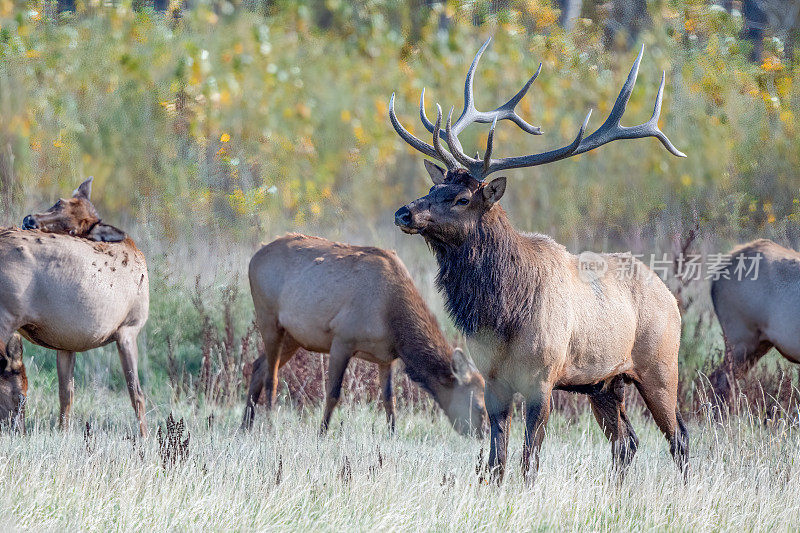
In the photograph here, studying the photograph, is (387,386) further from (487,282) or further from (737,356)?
(737,356)

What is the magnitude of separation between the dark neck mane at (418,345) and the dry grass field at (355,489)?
86 cm

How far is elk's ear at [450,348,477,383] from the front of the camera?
26.4 ft

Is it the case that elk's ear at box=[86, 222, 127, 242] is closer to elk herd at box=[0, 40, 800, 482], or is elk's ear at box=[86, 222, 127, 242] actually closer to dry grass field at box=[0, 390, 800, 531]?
elk herd at box=[0, 40, 800, 482]

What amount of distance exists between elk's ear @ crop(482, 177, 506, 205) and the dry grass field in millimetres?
1588

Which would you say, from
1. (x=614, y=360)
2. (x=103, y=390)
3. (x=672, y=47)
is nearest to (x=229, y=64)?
(x=672, y=47)

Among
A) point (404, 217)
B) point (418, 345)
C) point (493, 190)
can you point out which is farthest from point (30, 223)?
point (493, 190)

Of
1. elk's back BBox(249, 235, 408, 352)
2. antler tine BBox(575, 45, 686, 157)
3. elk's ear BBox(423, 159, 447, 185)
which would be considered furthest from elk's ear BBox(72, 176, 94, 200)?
antler tine BBox(575, 45, 686, 157)

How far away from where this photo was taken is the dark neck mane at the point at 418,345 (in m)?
8.02

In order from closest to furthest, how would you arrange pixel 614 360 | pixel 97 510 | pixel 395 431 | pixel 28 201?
pixel 97 510 → pixel 614 360 → pixel 395 431 → pixel 28 201

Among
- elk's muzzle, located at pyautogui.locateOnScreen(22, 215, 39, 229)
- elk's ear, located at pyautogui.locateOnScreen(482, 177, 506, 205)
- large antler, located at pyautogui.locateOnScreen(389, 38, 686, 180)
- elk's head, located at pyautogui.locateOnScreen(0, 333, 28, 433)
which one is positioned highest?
large antler, located at pyautogui.locateOnScreen(389, 38, 686, 180)

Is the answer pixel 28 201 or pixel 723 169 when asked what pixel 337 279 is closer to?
pixel 28 201

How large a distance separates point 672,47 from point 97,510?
14364 mm

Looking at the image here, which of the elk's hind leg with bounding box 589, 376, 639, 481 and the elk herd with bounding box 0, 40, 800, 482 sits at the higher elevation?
the elk herd with bounding box 0, 40, 800, 482

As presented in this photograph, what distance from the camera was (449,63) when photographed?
58.8 feet
